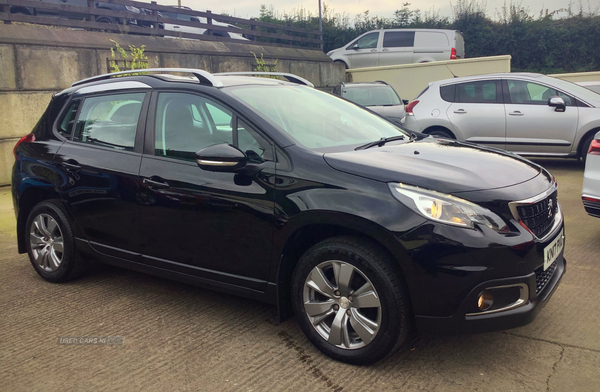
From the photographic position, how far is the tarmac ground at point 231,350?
289 centimetres

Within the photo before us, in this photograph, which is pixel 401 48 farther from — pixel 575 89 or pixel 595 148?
pixel 595 148

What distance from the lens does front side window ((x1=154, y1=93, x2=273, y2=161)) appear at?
11.2ft

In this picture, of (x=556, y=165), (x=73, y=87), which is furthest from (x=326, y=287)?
(x=556, y=165)

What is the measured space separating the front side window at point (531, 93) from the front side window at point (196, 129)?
710 cm

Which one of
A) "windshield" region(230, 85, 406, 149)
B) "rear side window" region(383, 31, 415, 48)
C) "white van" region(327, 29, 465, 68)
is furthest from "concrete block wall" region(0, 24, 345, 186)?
"rear side window" region(383, 31, 415, 48)

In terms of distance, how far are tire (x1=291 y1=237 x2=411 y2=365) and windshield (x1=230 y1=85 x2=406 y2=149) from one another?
75cm

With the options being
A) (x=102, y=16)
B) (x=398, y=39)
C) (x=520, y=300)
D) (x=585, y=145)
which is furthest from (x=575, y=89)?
(x=398, y=39)

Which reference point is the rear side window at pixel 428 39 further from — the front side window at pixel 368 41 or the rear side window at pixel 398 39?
the front side window at pixel 368 41

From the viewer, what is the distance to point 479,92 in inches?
379

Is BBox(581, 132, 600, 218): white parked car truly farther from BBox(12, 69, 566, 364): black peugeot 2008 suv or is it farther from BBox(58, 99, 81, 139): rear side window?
BBox(58, 99, 81, 139): rear side window

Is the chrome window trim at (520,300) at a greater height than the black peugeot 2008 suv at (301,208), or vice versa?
the black peugeot 2008 suv at (301,208)

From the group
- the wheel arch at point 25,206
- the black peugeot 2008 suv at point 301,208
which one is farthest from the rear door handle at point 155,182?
the wheel arch at point 25,206

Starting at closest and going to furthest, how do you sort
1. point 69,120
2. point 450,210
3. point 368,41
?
point 450,210
point 69,120
point 368,41

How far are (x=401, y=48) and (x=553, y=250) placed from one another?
1732 cm
